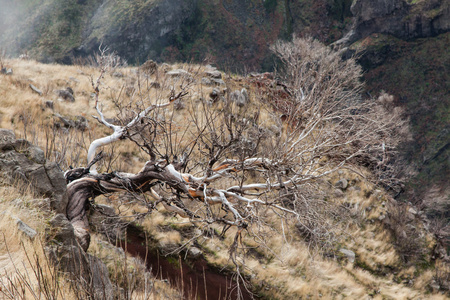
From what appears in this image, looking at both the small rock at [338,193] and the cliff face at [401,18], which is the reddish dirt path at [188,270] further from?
the cliff face at [401,18]

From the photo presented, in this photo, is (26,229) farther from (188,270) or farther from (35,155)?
(188,270)

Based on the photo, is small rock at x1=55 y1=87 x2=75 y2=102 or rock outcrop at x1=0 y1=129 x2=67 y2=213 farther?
small rock at x1=55 y1=87 x2=75 y2=102

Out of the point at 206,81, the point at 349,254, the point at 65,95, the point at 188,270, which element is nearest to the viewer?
the point at 188,270

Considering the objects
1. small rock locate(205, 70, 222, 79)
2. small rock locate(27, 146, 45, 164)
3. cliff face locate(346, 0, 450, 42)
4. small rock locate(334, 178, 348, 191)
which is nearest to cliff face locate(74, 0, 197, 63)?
cliff face locate(346, 0, 450, 42)

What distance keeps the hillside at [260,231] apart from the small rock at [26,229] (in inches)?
79.2

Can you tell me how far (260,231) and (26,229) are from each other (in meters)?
4.67

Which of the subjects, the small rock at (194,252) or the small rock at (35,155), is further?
the small rock at (194,252)

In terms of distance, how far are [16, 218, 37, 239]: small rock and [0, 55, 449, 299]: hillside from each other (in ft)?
6.60

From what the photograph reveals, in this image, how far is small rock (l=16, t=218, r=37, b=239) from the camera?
3021 mm

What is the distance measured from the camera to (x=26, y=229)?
3.05 m

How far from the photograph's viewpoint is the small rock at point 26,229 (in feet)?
9.91

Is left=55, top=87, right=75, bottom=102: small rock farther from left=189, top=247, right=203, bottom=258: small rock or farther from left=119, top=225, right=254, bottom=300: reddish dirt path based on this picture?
left=189, top=247, right=203, bottom=258: small rock

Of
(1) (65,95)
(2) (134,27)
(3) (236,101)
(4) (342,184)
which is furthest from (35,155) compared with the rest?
(2) (134,27)

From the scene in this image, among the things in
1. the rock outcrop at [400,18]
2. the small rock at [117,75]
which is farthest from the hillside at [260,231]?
the rock outcrop at [400,18]
